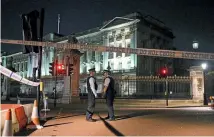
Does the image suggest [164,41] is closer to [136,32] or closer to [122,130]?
[136,32]

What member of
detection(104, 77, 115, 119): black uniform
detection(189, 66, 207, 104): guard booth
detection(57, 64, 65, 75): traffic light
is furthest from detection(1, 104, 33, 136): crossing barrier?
detection(189, 66, 207, 104): guard booth

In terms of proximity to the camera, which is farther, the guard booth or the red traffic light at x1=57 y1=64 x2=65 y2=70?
the guard booth

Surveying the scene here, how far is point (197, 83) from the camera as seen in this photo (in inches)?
976

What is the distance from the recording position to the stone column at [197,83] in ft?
80.6

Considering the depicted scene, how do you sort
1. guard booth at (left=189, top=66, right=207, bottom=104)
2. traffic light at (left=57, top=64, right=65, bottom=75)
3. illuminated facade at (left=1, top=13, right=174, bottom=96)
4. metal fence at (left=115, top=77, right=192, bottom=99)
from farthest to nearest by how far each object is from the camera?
illuminated facade at (left=1, top=13, right=174, bottom=96) < metal fence at (left=115, top=77, right=192, bottom=99) < guard booth at (left=189, top=66, right=207, bottom=104) < traffic light at (left=57, top=64, right=65, bottom=75)

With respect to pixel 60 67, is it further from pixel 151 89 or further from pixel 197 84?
pixel 151 89

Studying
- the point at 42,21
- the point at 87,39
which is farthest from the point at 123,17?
the point at 42,21

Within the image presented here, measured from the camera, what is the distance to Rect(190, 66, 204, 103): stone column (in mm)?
24562

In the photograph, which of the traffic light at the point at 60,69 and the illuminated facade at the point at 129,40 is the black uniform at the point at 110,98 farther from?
the illuminated facade at the point at 129,40

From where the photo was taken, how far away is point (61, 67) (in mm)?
23062

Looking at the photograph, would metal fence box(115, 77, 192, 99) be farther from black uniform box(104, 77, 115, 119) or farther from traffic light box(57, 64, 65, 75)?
black uniform box(104, 77, 115, 119)

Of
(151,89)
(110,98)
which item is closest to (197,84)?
(110,98)

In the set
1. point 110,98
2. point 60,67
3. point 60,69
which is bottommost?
point 110,98

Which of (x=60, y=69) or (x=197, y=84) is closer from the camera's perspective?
(x=60, y=69)
